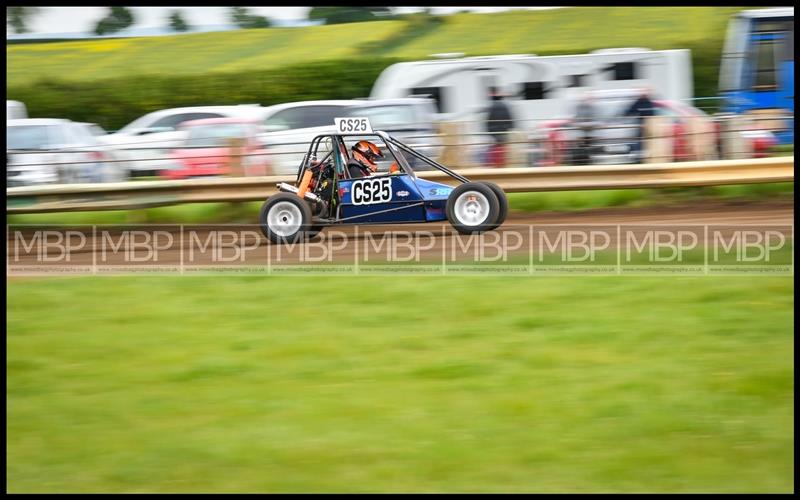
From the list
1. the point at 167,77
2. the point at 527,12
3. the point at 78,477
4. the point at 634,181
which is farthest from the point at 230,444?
the point at 527,12

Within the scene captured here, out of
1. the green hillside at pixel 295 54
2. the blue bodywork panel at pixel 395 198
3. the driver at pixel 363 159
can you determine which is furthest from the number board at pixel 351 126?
the green hillside at pixel 295 54

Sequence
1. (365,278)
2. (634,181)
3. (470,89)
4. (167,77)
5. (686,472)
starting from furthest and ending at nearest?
1. (167,77)
2. (470,89)
3. (634,181)
4. (365,278)
5. (686,472)

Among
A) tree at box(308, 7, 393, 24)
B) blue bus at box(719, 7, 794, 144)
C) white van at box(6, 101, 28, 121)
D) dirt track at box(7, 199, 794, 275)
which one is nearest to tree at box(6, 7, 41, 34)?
white van at box(6, 101, 28, 121)

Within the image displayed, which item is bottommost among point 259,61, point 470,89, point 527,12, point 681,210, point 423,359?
point 423,359

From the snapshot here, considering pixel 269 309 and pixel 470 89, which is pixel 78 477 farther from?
pixel 470 89

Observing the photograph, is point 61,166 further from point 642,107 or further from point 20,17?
point 20,17

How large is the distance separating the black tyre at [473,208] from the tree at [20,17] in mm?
17605

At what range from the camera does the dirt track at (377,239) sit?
8492 mm

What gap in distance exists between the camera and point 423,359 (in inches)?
220

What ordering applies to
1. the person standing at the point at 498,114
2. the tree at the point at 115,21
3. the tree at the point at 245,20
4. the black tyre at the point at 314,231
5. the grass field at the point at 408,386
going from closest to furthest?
the grass field at the point at 408,386
the black tyre at the point at 314,231
the person standing at the point at 498,114
the tree at the point at 115,21
the tree at the point at 245,20

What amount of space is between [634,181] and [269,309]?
5.14 metres

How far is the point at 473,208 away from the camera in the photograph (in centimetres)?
901

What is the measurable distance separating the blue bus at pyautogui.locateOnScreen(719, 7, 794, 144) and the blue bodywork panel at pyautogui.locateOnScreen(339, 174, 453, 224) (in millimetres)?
8825

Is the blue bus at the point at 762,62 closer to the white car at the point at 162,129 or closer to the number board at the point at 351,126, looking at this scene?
the white car at the point at 162,129
